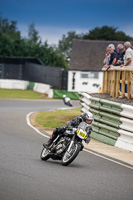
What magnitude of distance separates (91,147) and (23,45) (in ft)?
207

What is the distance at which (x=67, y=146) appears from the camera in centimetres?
1040

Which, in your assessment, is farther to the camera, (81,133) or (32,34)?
(32,34)

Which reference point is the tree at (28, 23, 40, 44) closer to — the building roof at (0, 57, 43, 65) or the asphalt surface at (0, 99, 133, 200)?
the building roof at (0, 57, 43, 65)

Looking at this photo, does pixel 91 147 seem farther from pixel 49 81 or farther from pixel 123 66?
pixel 49 81

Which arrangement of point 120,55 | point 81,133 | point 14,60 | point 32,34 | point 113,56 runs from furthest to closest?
point 32,34, point 14,60, point 113,56, point 120,55, point 81,133

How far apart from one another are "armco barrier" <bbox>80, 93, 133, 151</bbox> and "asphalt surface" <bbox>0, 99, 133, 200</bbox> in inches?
65.6

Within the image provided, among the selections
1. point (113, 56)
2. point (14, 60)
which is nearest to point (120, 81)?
point (113, 56)

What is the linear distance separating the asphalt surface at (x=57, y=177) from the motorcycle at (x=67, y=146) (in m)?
0.17

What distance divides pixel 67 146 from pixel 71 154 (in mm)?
292

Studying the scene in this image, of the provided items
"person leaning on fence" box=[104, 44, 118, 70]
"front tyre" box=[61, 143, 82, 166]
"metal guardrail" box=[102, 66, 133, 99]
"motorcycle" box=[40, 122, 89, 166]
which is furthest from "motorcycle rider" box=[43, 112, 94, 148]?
"person leaning on fence" box=[104, 44, 118, 70]

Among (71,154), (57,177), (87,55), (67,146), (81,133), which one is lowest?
(57,177)

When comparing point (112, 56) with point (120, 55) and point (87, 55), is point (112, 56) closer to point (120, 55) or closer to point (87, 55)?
point (120, 55)

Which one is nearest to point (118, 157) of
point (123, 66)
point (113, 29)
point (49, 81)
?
point (123, 66)

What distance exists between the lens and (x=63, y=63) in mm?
78000
